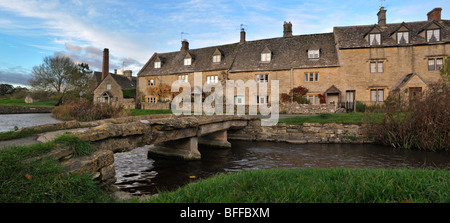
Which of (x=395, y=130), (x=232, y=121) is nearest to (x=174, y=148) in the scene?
(x=232, y=121)

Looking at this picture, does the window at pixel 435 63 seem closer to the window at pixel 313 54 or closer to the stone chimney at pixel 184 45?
the window at pixel 313 54

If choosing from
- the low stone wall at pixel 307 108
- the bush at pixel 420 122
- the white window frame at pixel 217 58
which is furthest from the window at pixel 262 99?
the bush at pixel 420 122

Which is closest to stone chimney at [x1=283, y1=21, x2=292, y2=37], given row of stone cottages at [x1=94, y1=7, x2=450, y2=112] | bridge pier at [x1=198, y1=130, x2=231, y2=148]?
row of stone cottages at [x1=94, y1=7, x2=450, y2=112]

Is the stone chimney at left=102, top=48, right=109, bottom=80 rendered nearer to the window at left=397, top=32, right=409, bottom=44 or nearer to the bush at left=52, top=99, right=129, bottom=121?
the bush at left=52, top=99, right=129, bottom=121

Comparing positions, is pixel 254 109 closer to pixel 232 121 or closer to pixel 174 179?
pixel 232 121

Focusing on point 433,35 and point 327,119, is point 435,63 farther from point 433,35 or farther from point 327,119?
point 327,119

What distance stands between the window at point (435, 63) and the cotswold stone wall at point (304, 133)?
18917 millimetres

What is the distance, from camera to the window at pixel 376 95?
28.5 metres

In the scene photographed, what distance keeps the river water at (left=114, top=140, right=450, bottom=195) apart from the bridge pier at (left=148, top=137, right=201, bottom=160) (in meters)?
0.41

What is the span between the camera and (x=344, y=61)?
2903 centimetres

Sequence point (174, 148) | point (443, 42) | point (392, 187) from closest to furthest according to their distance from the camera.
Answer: point (392, 187)
point (174, 148)
point (443, 42)
